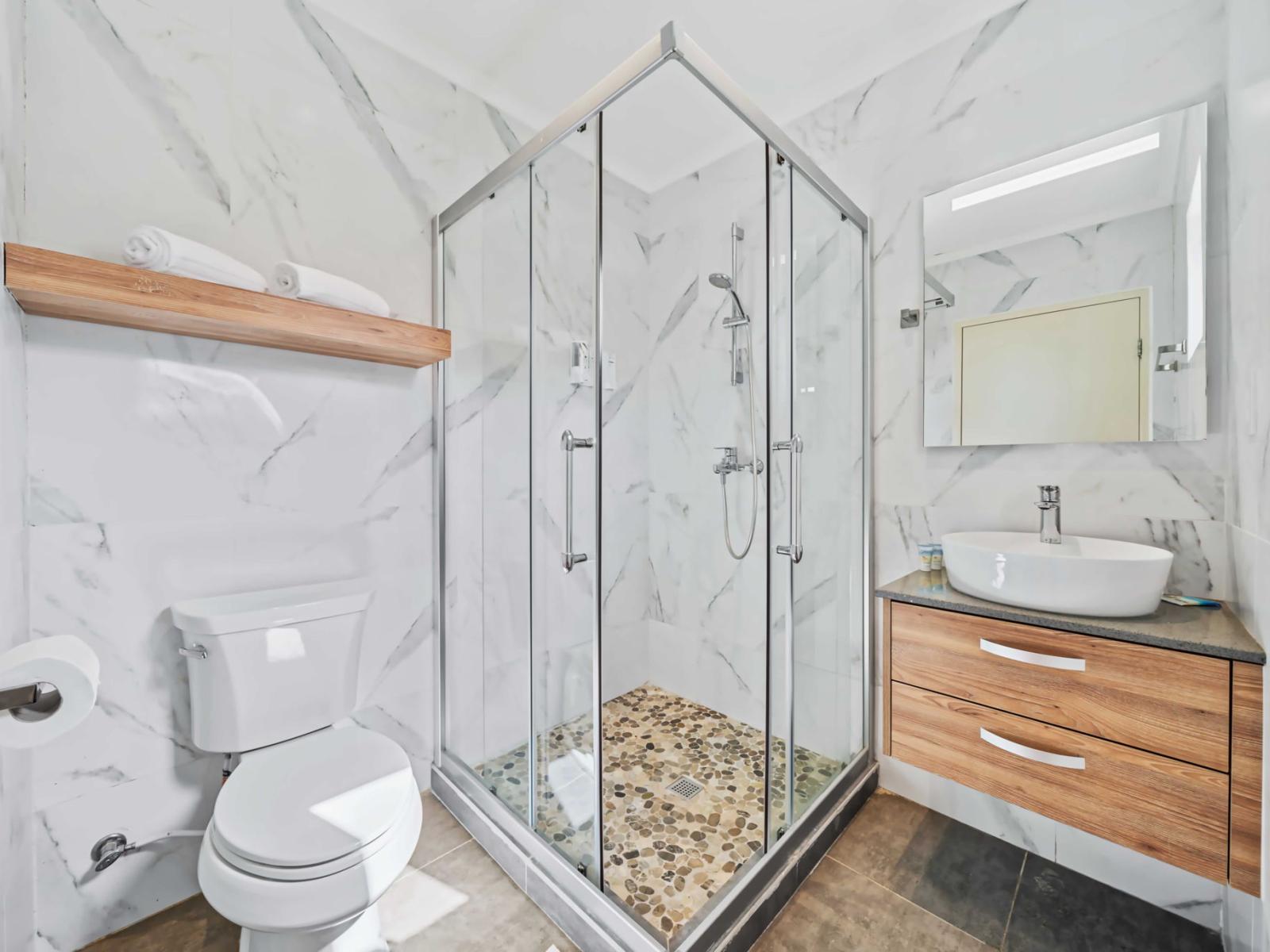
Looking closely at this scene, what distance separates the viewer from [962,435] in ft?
5.83

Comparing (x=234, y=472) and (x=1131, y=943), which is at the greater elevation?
(x=234, y=472)

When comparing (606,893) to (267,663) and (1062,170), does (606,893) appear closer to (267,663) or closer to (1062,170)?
(267,663)

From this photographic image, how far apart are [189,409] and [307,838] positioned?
110 centimetres

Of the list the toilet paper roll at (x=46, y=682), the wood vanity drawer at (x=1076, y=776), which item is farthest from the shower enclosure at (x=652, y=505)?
the toilet paper roll at (x=46, y=682)

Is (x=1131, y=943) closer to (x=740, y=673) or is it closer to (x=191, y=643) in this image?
(x=740, y=673)

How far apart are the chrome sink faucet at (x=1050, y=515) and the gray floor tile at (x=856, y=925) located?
105 centimetres

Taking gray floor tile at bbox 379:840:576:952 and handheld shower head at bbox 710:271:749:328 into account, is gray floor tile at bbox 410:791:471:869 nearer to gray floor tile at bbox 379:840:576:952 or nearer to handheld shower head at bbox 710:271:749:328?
gray floor tile at bbox 379:840:576:952

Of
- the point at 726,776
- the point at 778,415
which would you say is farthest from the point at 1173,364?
the point at 726,776

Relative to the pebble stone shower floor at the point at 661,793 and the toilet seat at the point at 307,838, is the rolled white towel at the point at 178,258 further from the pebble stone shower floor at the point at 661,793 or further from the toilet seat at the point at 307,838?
the pebble stone shower floor at the point at 661,793

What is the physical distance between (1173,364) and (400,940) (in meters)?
2.47

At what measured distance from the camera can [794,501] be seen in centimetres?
154

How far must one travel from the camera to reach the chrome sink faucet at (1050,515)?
5.06ft

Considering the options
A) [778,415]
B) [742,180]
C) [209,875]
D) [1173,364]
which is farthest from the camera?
[742,180]

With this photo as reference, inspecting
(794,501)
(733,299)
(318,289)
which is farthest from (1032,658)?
(318,289)
